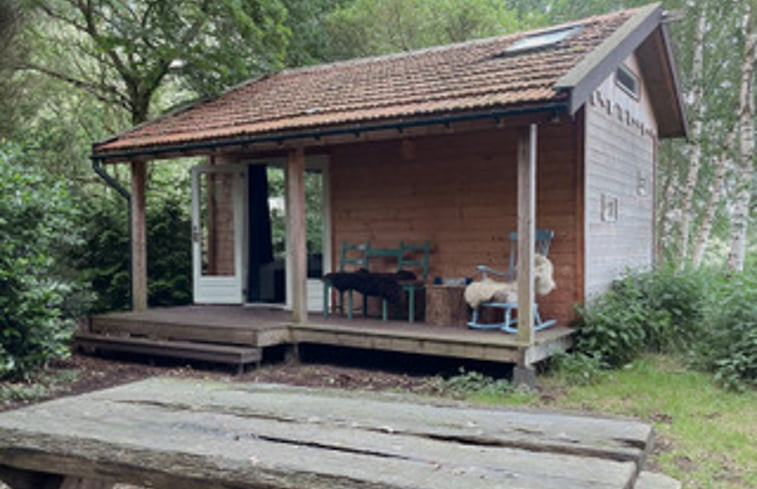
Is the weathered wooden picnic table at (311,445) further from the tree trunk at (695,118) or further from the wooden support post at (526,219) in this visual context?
the tree trunk at (695,118)

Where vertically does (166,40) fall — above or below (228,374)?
above

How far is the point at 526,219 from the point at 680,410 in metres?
1.76

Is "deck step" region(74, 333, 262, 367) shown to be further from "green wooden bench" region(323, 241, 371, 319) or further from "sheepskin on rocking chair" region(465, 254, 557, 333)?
"sheepskin on rocking chair" region(465, 254, 557, 333)

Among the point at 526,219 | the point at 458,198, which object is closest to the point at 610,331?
the point at 526,219

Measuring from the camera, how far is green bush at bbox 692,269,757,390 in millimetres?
5203

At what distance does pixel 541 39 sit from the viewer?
21.9 feet

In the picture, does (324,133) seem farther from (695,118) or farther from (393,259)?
Result: (695,118)

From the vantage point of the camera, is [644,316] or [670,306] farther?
[670,306]

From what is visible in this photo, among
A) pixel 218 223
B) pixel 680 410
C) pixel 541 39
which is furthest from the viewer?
pixel 218 223

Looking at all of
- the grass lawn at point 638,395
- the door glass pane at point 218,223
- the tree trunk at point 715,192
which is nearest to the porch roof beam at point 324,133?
the door glass pane at point 218,223

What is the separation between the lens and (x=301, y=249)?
617 cm

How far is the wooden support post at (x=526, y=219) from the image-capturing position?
503cm

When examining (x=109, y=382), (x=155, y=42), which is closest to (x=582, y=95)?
(x=109, y=382)

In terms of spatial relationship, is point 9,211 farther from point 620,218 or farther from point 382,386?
point 620,218
